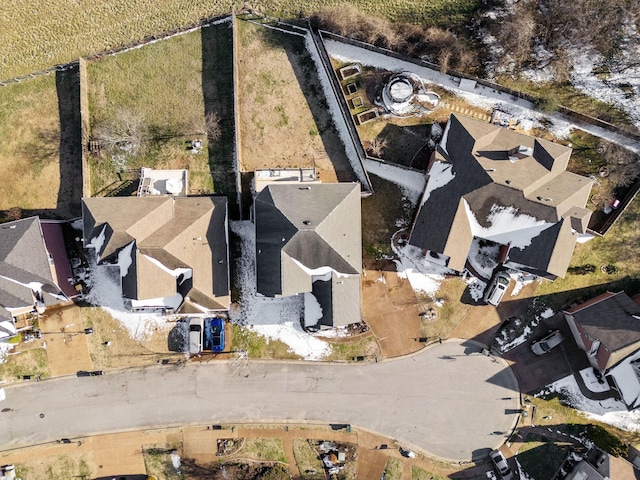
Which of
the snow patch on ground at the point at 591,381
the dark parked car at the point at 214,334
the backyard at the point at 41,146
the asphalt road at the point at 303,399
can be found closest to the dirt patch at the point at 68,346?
the asphalt road at the point at 303,399

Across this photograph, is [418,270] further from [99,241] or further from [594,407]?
[99,241]

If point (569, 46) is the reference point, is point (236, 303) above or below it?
below

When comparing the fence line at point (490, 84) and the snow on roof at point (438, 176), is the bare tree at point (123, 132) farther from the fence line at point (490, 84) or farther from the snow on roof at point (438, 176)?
the snow on roof at point (438, 176)

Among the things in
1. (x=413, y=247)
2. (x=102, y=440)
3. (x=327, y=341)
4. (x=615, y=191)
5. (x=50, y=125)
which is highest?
(x=50, y=125)

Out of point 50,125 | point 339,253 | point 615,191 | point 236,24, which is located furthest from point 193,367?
point 615,191

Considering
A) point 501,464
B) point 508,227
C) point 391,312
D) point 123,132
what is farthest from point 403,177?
point 501,464

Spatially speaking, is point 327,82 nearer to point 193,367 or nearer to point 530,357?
point 193,367

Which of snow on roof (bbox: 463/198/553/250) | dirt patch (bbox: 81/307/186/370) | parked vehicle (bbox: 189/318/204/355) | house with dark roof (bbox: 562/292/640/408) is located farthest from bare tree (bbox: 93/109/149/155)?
house with dark roof (bbox: 562/292/640/408)
